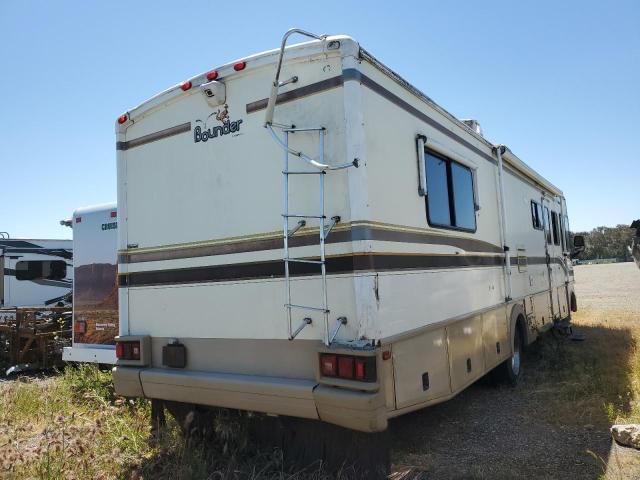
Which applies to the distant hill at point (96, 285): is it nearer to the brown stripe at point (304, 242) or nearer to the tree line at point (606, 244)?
the brown stripe at point (304, 242)

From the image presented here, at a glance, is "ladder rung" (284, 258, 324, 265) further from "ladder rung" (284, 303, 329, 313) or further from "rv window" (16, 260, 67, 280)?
"rv window" (16, 260, 67, 280)

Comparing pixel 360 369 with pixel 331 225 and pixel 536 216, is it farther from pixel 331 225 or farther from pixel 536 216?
pixel 536 216

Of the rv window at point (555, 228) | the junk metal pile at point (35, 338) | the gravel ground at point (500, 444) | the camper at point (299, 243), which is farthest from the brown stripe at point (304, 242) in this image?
the junk metal pile at point (35, 338)

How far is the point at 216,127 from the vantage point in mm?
4043

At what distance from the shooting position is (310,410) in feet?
10.9

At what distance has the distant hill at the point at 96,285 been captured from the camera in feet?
22.6

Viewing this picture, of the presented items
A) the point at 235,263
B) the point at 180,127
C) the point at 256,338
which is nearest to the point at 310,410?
the point at 256,338

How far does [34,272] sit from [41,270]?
139 mm

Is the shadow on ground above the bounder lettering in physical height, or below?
below

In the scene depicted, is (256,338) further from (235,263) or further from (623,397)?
(623,397)

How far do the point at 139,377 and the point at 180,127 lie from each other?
2080 millimetres

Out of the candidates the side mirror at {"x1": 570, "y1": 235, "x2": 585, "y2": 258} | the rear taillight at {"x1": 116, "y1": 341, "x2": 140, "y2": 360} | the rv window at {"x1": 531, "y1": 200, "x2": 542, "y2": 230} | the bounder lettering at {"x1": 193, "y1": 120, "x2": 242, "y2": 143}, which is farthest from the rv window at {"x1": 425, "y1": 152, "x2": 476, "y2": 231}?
the side mirror at {"x1": 570, "y1": 235, "x2": 585, "y2": 258}

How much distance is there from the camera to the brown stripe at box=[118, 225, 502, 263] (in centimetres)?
332

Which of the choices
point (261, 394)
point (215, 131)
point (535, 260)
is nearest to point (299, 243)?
point (261, 394)
